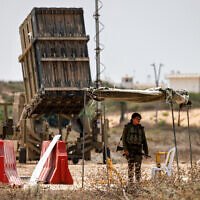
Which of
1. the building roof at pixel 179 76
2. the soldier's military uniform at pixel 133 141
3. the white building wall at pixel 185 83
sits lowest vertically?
the white building wall at pixel 185 83

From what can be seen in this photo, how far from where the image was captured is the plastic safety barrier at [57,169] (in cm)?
1325

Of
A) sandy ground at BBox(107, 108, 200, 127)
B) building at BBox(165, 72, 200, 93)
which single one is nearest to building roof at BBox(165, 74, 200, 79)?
building at BBox(165, 72, 200, 93)

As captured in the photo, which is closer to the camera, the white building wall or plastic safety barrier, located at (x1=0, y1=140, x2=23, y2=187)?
plastic safety barrier, located at (x1=0, y1=140, x2=23, y2=187)

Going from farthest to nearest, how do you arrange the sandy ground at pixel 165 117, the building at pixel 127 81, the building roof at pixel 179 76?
1. the building roof at pixel 179 76
2. the building at pixel 127 81
3. the sandy ground at pixel 165 117

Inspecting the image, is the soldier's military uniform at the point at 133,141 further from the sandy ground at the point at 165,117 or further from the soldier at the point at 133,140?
the sandy ground at the point at 165,117

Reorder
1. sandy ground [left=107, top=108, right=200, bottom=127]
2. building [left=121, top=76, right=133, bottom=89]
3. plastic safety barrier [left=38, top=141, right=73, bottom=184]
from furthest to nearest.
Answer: building [left=121, top=76, right=133, bottom=89]
sandy ground [left=107, top=108, right=200, bottom=127]
plastic safety barrier [left=38, top=141, right=73, bottom=184]

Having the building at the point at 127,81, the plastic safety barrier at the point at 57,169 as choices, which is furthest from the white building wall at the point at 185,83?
the plastic safety barrier at the point at 57,169

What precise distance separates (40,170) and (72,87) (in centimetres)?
611

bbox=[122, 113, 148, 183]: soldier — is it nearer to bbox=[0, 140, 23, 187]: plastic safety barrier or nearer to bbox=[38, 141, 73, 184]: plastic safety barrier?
bbox=[38, 141, 73, 184]: plastic safety barrier

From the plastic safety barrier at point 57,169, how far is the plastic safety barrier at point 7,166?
739 mm

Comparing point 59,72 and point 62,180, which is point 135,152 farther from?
point 59,72

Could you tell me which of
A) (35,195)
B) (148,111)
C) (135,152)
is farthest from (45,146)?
(148,111)

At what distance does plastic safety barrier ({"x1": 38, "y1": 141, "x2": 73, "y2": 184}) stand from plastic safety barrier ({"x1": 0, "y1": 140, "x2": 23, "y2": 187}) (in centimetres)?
74

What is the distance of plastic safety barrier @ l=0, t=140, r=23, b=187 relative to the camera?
1234 centimetres
